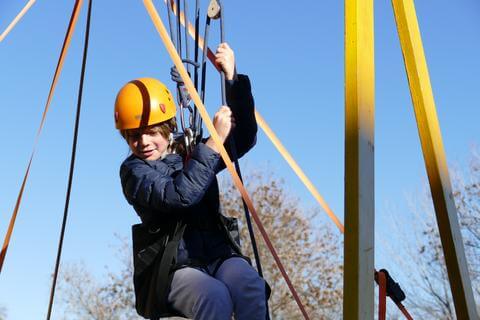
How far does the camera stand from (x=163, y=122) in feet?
12.6

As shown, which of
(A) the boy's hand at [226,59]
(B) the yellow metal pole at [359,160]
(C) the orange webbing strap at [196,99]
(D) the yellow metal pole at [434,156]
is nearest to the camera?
(B) the yellow metal pole at [359,160]

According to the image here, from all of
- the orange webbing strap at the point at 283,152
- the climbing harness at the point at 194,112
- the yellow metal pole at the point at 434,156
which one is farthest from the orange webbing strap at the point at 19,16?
the yellow metal pole at the point at 434,156

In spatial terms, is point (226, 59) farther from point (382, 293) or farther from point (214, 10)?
point (382, 293)

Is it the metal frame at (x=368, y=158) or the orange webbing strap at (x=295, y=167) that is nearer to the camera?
the metal frame at (x=368, y=158)

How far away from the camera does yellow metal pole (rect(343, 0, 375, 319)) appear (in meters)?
2.42

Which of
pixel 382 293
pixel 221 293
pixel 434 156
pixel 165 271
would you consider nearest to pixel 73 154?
pixel 165 271

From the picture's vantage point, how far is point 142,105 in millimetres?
3773

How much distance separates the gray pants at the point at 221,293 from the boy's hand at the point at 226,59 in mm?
958

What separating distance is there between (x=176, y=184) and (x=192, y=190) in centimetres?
8

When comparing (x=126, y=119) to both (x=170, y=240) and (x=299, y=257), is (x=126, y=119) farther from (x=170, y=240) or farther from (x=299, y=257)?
(x=299, y=257)

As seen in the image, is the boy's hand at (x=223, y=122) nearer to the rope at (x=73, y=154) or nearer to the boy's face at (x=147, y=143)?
the boy's face at (x=147, y=143)

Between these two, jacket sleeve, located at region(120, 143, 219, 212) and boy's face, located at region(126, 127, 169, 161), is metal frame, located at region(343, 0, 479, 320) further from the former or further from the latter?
boy's face, located at region(126, 127, 169, 161)

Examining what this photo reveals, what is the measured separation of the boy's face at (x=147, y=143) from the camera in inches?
147

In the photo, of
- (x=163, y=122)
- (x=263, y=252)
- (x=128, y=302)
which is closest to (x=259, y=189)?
(x=263, y=252)
